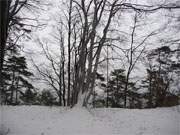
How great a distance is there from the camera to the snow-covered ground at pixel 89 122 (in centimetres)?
937

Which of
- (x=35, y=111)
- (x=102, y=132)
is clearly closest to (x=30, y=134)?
(x=102, y=132)

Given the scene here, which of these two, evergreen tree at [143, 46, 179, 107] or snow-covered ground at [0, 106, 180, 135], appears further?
evergreen tree at [143, 46, 179, 107]

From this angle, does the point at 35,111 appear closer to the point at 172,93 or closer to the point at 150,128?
the point at 150,128

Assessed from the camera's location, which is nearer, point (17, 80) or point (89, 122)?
point (89, 122)

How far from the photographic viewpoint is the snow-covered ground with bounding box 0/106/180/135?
9.37 m

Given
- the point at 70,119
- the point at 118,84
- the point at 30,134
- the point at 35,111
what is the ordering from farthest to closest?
the point at 118,84 → the point at 35,111 → the point at 70,119 → the point at 30,134

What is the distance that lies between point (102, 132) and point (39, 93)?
24.2m

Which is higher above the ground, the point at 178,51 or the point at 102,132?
the point at 178,51

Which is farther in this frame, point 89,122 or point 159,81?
point 159,81

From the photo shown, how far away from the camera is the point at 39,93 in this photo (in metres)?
32.3

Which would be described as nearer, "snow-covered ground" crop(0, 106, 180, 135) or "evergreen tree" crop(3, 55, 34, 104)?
"snow-covered ground" crop(0, 106, 180, 135)

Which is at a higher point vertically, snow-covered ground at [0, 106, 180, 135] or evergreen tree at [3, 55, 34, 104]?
evergreen tree at [3, 55, 34, 104]

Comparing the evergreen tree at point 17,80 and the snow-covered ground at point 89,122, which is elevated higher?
the evergreen tree at point 17,80

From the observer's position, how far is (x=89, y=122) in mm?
11422
